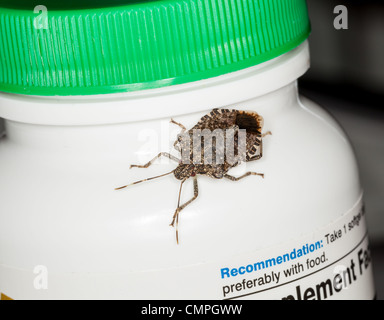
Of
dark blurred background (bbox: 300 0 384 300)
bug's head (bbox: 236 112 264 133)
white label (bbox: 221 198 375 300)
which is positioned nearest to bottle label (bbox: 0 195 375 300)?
white label (bbox: 221 198 375 300)

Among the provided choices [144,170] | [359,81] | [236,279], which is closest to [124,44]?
[144,170]

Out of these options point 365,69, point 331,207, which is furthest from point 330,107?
point 331,207

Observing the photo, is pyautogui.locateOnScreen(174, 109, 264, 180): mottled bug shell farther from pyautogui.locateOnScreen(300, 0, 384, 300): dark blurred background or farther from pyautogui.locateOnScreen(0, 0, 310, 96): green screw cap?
pyautogui.locateOnScreen(300, 0, 384, 300): dark blurred background

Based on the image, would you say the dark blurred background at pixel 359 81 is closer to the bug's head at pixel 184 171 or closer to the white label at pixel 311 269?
the white label at pixel 311 269

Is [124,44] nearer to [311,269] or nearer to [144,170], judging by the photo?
[144,170]

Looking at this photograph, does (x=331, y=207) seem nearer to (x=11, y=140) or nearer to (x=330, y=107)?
(x=11, y=140)

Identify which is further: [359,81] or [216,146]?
[359,81]

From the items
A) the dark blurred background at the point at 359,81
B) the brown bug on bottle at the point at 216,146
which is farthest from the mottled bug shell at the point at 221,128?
the dark blurred background at the point at 359,81
